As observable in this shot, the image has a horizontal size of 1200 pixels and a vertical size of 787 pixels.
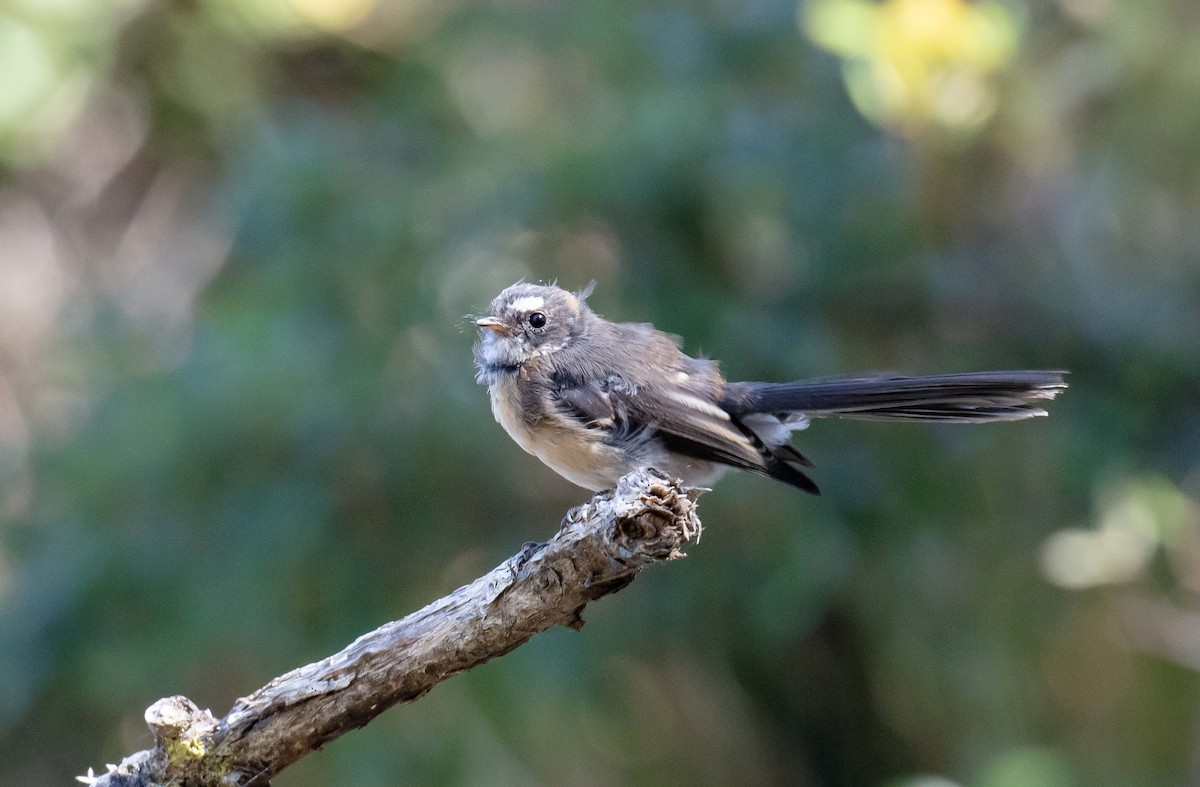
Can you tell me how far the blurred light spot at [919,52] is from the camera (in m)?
4.21

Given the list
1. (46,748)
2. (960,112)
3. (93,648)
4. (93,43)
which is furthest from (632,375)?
(93,43)

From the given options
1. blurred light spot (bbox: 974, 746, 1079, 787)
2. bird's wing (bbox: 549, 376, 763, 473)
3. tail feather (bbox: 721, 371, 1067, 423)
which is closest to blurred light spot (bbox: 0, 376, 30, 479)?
bird's wing (bbox: 549, 376, 763, 473)

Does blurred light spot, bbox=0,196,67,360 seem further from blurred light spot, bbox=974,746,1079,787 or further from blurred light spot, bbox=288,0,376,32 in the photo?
blurred light spot, bbox=974,746,1079,787

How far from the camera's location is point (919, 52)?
427 centimetres

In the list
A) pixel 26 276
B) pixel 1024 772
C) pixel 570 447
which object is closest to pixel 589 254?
pixel 570 447

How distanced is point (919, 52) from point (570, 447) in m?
1.99

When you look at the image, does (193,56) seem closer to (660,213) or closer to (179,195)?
(179,195)

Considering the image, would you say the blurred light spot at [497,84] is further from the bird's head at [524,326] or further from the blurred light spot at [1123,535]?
the blurred light spot at [1123,535]

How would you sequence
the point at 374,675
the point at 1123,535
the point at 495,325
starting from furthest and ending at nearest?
the point at 1123,535 < the point at 495,325 < the point at 374,675

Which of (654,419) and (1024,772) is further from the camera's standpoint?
(1024,772)

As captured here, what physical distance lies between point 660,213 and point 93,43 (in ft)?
12.3

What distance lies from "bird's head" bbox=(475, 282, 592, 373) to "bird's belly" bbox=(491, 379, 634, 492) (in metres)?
0.26

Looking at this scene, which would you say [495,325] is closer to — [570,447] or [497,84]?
[570,447]

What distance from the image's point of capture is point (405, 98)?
242 inches
